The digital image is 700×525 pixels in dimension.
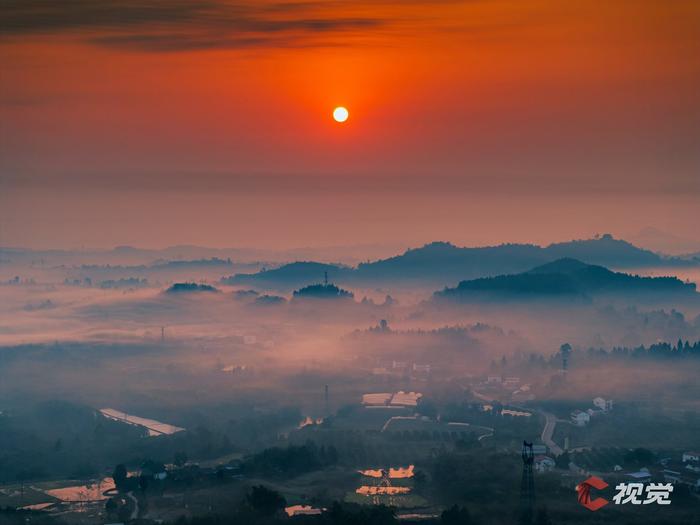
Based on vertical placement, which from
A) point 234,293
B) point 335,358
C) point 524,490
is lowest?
point 524,490

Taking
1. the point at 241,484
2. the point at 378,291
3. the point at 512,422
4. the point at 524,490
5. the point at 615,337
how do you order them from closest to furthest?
the point at 524,490 → the point at 241,484 → the point at 512,422 → the point at 615,337 → the point at 378,291

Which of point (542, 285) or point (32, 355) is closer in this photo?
point (32, 355)

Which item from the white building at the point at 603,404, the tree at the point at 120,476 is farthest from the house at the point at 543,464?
the tree at the point at 120,476

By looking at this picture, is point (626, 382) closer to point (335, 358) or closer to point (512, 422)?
point (512, 422)

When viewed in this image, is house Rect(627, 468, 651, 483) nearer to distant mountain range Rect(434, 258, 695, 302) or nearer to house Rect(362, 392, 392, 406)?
house Rect(362, 392, 392, 406)

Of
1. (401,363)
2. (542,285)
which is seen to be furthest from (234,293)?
(401,363)

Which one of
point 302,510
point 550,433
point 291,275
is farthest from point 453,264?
point 302,510

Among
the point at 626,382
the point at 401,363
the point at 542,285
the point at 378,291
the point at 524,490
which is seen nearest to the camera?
the point at 524,490
